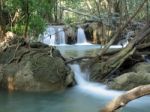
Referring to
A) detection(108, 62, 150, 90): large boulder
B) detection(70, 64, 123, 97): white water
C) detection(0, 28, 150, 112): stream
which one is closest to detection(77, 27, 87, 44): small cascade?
detection(70, 64, 123, 97): white water

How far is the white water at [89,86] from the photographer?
10.2m

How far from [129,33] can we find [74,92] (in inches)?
356

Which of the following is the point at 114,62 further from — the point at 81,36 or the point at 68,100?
the point at 81,36

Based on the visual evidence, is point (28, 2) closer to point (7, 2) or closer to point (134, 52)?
point (7, 2)

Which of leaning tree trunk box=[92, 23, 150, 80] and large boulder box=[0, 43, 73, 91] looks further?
leaning tree trunk box=[92, 23, 150, 80]

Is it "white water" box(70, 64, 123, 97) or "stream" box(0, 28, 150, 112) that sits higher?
"white water" box(70, 64, 123, 97)

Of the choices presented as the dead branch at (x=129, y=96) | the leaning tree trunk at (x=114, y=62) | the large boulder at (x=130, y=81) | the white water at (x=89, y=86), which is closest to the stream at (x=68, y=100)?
the white water at (x=89, y=86)

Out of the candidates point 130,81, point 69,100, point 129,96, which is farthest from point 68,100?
point 129,96

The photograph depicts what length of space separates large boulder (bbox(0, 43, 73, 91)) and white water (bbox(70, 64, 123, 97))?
0.52 metres

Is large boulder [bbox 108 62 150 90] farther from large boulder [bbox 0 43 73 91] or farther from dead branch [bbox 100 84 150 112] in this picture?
dead branch [bbox 100 84 150 112]

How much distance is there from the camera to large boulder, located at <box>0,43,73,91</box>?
34.4 feet

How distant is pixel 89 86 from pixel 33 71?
5.70 ft

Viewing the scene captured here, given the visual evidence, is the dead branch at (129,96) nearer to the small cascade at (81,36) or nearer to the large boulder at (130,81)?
the large boulder at (130,81)

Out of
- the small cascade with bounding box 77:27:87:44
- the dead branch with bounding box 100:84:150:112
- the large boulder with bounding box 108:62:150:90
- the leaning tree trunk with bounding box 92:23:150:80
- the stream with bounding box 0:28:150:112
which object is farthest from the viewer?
the small cascade with bounding box 77:27:87:44
